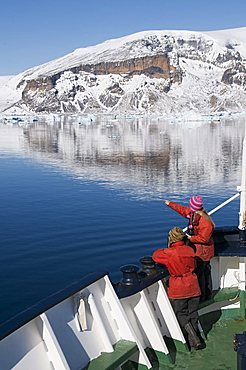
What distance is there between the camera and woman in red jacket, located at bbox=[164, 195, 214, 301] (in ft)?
22.0

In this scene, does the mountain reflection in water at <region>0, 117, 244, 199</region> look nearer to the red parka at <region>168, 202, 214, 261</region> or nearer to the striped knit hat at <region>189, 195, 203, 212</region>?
the red parka at <region>168, 202, 214, 261</region>

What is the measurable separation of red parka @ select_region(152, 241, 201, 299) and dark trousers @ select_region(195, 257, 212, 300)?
728mm

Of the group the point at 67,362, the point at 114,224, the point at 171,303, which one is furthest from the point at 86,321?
the point at 114,224

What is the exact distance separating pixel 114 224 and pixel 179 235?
438 inches

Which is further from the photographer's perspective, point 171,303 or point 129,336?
point 171,303

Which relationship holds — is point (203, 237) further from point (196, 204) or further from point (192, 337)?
point (192, 337)

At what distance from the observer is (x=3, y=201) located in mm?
22188

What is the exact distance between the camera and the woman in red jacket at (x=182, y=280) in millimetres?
6148

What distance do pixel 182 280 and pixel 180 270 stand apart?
0.45ft

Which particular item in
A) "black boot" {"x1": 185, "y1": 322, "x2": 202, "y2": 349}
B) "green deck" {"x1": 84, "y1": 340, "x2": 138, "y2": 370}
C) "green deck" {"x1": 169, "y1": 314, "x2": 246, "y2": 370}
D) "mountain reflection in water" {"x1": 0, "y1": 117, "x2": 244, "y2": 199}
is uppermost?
"green deck" {"x1": 84, "y1": 340, "x2": 138, "y2": 370}

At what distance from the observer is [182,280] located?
6.21 meters

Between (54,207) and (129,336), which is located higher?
(129,336)

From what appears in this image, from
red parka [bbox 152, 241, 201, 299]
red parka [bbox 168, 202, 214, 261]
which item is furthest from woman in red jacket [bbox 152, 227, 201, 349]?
red parka [bbox 168, 202, 214, 261]

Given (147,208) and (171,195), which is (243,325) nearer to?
(147,208)
